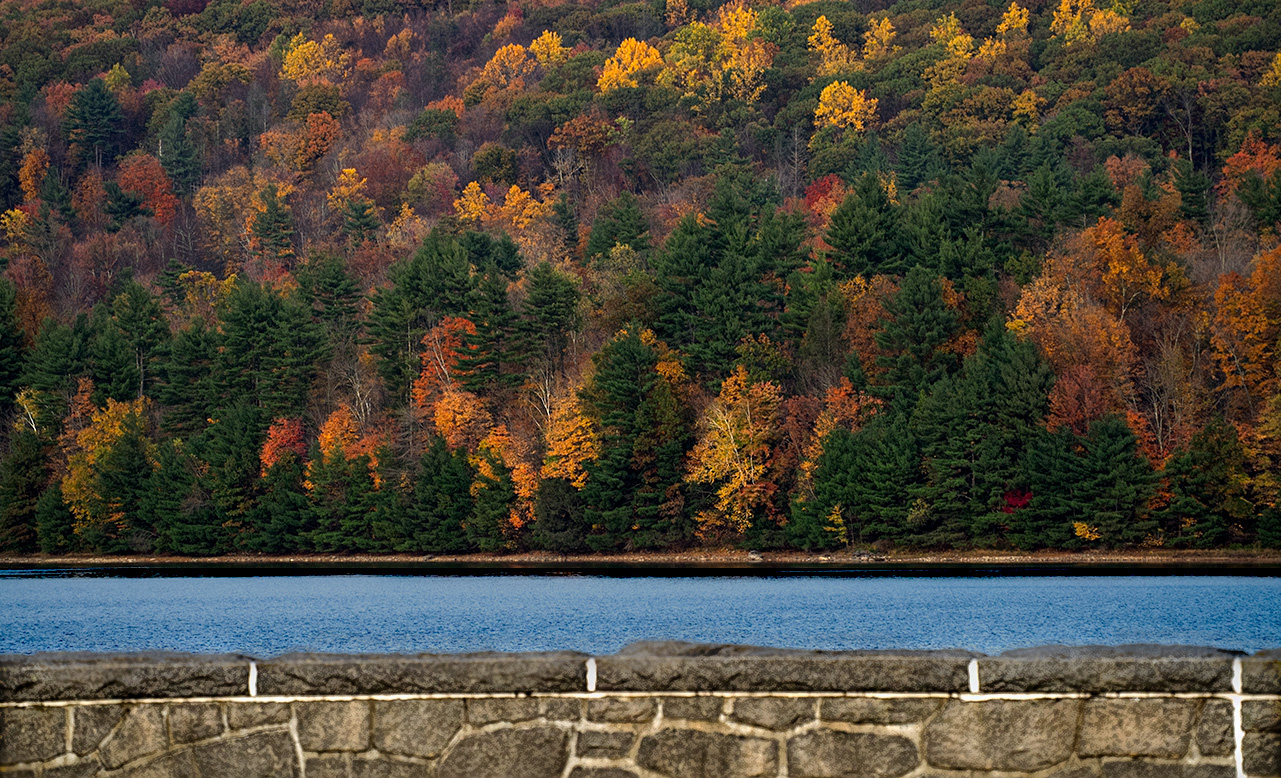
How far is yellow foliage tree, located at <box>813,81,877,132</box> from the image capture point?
4973 inches

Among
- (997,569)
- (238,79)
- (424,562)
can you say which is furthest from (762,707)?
(238,79)

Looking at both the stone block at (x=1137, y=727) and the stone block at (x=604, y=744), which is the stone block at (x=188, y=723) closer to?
the stone block at (x=604, y=744)

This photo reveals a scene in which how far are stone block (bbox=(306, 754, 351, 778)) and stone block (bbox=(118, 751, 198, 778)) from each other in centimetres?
52

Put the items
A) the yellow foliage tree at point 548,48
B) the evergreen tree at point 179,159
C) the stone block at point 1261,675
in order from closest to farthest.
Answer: the stone block at point 1261,675 → the evergreen tree at point 179,159 → the yellow foliage tree at point 548,48

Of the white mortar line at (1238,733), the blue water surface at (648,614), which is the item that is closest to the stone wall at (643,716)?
the white mortar line at (1238,733)

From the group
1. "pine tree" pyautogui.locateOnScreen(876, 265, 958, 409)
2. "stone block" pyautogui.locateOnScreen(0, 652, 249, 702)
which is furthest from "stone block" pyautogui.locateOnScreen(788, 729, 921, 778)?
"pine tree" pyautogui.locateOnScreen(876, 265, 958, 409)

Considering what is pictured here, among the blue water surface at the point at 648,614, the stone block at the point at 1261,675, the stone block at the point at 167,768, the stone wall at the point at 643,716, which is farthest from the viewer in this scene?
the blue water surface at the point at 648,614

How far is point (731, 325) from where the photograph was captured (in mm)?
74188

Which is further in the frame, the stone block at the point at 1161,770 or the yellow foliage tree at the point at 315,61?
the yellow foliage tree at the point at 315,61

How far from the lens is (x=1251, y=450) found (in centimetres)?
5991

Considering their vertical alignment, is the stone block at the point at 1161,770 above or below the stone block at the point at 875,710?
below

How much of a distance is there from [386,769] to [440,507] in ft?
223

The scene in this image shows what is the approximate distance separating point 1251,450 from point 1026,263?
637 inches

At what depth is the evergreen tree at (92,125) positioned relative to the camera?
6201 inches
